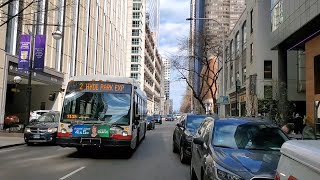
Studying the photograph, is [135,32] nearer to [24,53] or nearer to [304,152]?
[24,53]

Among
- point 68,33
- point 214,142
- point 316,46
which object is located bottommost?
point 214,142

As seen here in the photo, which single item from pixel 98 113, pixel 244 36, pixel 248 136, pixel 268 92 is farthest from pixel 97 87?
pixel 244 36

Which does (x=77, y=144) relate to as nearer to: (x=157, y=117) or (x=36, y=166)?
(x=36, y=166)

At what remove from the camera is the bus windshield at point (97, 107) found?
14695mm

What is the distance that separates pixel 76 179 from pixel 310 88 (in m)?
22.0

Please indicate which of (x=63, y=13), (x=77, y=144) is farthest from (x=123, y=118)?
(x=63, y=13)

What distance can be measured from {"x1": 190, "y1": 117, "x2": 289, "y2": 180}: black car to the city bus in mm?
5961

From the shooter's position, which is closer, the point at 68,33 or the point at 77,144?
the point at 77,144

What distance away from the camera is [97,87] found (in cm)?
1530

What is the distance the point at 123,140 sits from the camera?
14484 mm

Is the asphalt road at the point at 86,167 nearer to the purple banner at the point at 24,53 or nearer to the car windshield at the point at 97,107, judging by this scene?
the car windshield at the point at 97,107

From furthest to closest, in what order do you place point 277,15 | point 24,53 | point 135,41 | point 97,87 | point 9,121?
1. point 135,41
2. point 277,15
3. point 9,121
4. point 24,53
5. point 97,87

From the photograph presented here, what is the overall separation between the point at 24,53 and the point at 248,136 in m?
23.4

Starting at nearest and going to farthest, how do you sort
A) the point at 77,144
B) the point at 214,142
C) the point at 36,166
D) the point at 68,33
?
the point at 214,142
the point at 36,166
the point at 77,144
the point at 68,33
